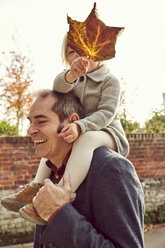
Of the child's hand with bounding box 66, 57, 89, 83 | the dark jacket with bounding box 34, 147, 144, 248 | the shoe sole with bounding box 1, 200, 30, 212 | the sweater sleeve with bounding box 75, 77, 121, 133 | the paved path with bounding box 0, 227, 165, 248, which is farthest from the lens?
the paved path with bounding box 0, 227, 165, 248

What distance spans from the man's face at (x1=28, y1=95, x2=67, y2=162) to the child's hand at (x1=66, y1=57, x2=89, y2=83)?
0.68 feet

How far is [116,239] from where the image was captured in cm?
116

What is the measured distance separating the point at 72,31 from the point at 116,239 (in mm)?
1112

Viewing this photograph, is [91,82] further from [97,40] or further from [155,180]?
[155,180]

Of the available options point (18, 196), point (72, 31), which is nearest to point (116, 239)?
point (18, 196)

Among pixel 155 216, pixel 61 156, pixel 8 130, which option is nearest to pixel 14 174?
pixel 8 130

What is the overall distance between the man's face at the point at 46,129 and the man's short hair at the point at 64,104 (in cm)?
3

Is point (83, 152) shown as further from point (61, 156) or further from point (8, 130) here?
point (8, 130)

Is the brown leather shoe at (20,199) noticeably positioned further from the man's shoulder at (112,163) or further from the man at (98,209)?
the man's shoulder at (112,163)

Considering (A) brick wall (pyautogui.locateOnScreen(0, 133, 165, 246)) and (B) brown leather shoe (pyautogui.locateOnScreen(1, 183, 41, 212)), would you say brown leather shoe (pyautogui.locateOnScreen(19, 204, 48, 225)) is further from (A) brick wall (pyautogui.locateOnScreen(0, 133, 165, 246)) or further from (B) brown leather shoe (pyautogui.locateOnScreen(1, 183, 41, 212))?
Answer: (A) brick wall (pyautogui.locateOnScreen(0, 133, 165, 246))

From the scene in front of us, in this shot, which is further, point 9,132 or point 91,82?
point 9,132

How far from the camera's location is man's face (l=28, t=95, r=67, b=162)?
1.57 meters

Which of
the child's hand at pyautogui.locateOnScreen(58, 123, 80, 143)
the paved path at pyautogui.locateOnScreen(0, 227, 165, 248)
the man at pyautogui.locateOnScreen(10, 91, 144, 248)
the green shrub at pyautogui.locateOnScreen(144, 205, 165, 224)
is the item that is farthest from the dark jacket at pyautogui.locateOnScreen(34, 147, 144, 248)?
the green shrub at pyautogui.locateOnScreen(144, 205, 165, 224)

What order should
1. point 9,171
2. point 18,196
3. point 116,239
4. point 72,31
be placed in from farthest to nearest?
point 9,171
point 18,196
point 72,31
point 116,239
